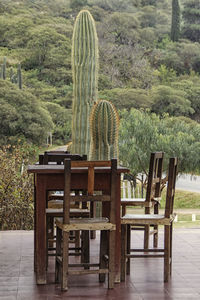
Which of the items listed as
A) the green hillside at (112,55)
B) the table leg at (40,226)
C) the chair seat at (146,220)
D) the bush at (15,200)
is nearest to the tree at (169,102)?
the green hillside at (112,55)

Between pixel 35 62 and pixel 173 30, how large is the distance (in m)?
11.7

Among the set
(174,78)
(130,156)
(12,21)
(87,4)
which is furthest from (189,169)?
(87,4)

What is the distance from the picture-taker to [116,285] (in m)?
4.11

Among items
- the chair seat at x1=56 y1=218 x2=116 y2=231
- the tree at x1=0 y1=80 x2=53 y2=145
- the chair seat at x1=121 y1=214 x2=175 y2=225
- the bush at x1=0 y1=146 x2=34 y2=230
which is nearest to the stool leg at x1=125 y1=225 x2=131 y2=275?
the chair seat at x1=121 y1=214 x2=175 y2=225

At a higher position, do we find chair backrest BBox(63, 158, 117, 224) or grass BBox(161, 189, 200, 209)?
chair backrest BBox(63, 158, 117, 224)

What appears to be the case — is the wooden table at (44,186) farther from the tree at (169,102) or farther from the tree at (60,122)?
the tree at (169,102)

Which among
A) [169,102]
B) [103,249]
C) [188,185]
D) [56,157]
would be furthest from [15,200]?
[169,102]

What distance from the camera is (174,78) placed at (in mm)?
39250

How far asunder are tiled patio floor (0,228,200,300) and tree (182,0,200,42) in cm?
4069

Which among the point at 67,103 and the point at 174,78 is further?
the point at 174,78

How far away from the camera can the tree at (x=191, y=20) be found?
44750 millimetres

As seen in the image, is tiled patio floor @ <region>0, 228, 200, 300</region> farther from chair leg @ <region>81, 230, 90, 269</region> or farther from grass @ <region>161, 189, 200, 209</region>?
grass @ <region>161, 189, 200, 209</region>

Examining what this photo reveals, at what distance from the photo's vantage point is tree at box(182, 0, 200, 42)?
1762 inches

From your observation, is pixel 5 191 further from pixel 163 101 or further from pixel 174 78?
pixel 174 78
